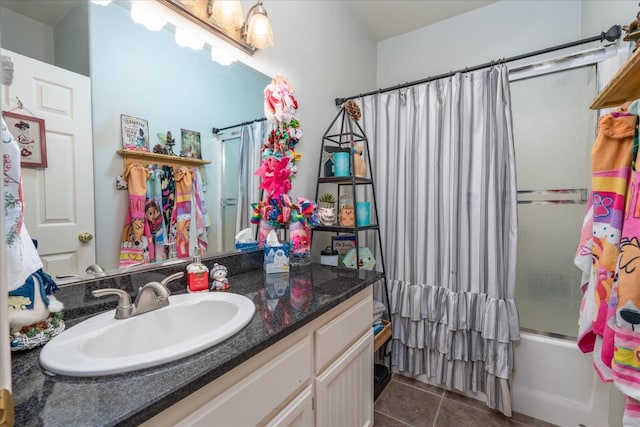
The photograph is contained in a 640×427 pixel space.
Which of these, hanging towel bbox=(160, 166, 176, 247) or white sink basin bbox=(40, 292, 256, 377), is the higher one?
hanging towel bbox=(160, 166, 176, 247)

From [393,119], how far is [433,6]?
92 cm

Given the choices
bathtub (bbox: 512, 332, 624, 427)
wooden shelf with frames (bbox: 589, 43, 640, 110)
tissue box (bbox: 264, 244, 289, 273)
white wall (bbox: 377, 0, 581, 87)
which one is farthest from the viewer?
white wall (bbox: 377, 0, 581, 87)

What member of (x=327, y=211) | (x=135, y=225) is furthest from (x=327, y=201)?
(x=135, y=225)

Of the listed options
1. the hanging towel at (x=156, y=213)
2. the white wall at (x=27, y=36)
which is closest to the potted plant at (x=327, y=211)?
the hanging towel at (x=156, y=213)

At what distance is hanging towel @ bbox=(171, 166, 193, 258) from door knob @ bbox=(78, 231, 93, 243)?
260 millimetres

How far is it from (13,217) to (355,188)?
144cm

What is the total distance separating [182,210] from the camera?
3.69 feet

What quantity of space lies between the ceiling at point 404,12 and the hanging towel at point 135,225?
192cm

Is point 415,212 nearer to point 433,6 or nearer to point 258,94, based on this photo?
point 258,94

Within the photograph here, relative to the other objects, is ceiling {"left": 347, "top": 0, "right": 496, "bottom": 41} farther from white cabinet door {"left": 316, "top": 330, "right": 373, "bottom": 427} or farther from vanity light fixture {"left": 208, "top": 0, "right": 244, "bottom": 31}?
white cabinet door {"left": 316, "top": 330, "right": 373, "bottom": 427}

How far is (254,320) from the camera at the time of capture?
2.66 ft

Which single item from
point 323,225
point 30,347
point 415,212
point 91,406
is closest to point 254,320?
point 91,406

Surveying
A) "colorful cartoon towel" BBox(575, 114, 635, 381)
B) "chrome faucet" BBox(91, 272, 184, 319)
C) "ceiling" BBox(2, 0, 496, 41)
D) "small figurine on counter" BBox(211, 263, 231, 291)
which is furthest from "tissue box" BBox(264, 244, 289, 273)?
"ceiling" BBox(2, 0, 496, 41)

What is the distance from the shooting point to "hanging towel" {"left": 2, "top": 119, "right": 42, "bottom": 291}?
Result: 55 centimetres
